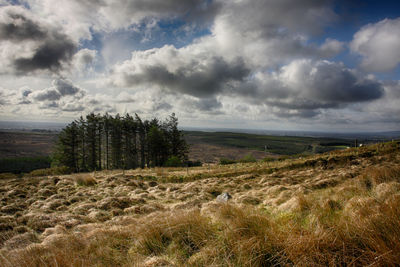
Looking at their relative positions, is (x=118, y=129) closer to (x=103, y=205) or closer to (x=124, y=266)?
(x=103, y=205)

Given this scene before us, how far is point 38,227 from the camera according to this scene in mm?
6410

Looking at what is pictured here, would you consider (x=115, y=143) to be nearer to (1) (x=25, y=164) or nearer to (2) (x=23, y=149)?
(1) (x=25, y=164)

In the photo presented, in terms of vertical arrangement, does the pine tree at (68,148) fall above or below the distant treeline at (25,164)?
above

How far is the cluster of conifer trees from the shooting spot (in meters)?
43.7

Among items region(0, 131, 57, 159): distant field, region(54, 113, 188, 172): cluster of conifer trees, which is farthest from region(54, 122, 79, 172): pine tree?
region(0, 131, 57, 159): distant field

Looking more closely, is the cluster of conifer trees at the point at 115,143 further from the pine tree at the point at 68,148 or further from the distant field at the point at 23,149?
the distant field at the point at 23,149

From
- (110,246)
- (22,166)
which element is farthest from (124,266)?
(22,166)

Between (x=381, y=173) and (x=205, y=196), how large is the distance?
8.65 meters

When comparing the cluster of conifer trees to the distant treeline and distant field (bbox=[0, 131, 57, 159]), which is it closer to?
the distant treeline

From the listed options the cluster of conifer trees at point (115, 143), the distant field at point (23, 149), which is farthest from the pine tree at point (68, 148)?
the distant field at point (23, 149)

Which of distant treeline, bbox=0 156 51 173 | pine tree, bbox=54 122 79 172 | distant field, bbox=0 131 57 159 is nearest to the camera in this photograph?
pine tree, bbox=54 122 79 172

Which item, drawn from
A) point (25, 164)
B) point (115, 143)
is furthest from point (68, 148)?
point (25, 164)

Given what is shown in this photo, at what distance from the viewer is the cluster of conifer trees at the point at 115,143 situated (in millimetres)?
43656

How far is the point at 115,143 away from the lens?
5053cm
